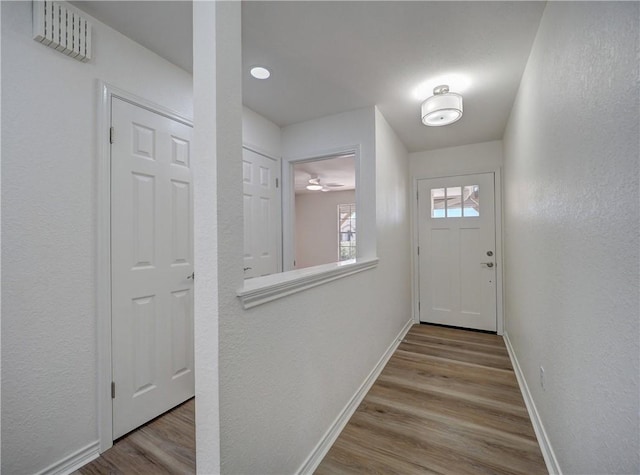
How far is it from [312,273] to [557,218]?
118 centimetres

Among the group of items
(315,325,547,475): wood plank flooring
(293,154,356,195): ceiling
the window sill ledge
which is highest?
(293,154,356,195): ceiling

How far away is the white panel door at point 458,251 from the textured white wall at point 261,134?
2.03 meters

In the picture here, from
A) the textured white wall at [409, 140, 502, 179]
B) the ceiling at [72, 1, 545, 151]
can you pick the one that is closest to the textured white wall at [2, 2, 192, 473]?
the ceiling at [72, 1, 545, 151]

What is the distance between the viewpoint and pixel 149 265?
1799 mm

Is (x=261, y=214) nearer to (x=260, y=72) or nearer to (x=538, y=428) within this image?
(x=260, y=72)

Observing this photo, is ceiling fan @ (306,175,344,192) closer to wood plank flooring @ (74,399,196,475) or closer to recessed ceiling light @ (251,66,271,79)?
recessed ceiling light @ (251,66,271,79)

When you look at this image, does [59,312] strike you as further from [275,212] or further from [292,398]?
[275,212]

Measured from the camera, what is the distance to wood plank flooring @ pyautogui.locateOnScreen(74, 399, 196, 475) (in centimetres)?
146

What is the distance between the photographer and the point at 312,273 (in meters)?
1.46

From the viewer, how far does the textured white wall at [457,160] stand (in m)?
3.42

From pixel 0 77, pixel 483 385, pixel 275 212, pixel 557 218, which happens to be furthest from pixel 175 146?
pixel 483 385

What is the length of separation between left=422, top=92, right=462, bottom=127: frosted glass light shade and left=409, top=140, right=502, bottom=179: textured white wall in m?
1.47

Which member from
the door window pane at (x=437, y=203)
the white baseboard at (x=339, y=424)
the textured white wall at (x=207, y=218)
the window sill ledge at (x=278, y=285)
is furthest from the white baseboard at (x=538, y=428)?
the door window pane at (x=437, y=203)

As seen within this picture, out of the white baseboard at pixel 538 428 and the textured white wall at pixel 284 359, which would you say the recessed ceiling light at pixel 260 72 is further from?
the white baseboard at pixel 538 428
